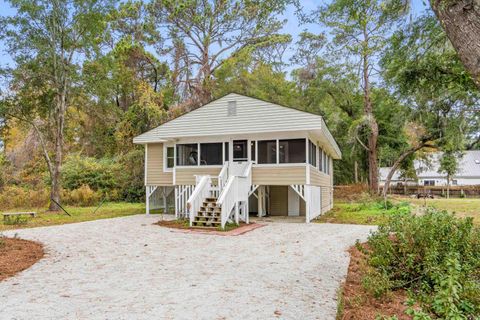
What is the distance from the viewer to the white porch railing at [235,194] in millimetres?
10018

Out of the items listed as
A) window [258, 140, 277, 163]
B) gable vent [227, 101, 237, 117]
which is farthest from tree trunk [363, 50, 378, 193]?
gable vent [227, 101, 237, 117]

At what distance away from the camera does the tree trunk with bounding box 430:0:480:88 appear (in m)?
3.06

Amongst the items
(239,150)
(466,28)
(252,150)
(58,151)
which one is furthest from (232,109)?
(466,28)

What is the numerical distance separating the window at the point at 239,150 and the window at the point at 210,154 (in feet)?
1.95

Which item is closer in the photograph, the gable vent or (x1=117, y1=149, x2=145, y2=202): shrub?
the gable vent

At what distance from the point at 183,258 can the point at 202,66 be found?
18.4 meters

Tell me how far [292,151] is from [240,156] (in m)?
1.94

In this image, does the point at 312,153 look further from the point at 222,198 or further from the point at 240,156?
the point at 222,198

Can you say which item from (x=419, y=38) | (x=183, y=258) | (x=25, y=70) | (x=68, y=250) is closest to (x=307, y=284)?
(x=183, y=258)

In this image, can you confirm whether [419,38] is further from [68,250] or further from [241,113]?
[68,250]

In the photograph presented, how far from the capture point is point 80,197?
18438 mm

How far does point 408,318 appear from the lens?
3.44 meters

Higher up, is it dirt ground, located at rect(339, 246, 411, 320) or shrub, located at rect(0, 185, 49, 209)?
shrub, located at rect(0, 185, 49, 209)

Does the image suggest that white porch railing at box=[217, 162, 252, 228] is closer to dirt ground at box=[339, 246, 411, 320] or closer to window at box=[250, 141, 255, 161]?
window at box=[250, 141, 255, 161]
